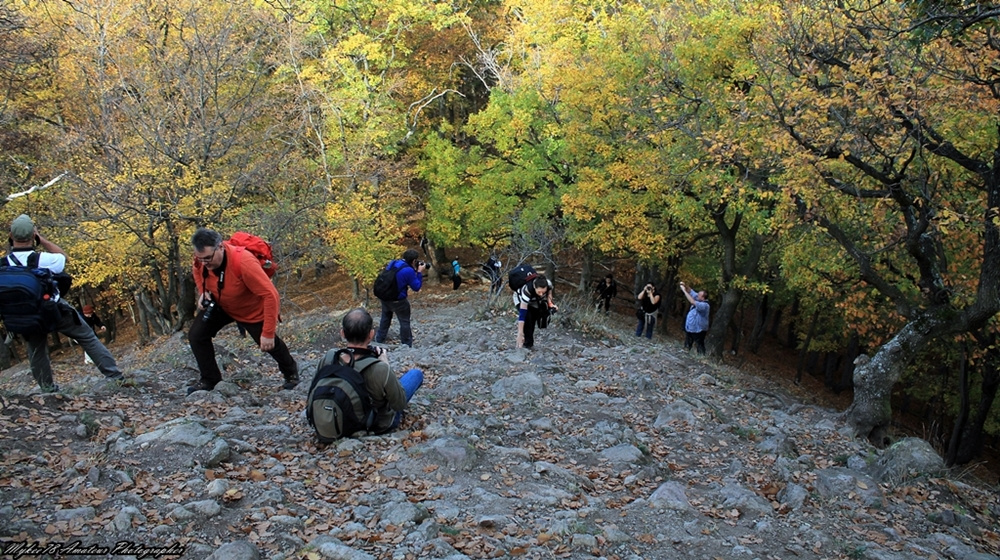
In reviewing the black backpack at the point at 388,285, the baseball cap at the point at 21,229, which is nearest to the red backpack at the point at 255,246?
the baseball cap at the point at 21,229

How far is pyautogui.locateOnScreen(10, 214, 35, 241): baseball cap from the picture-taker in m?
6.39

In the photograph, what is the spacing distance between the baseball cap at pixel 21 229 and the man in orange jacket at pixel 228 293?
5.28 ft

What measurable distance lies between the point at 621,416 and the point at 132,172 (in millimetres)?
12615

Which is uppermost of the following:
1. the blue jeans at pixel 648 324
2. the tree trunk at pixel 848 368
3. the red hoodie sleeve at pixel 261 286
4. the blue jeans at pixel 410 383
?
the red hoodie sleeve at pixel 261 286

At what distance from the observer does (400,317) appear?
36.4 feet

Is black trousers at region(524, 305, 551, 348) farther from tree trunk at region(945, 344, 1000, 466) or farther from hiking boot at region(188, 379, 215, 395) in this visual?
tree trunk at region(945, 344, 1000, 466)

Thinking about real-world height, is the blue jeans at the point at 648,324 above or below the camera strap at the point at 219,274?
below

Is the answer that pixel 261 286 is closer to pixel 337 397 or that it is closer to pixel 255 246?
pixel 255 246

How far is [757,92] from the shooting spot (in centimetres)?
1435

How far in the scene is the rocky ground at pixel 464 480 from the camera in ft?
14.1

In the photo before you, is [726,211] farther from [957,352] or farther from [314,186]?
[314,186]

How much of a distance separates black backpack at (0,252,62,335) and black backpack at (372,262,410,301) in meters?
4.78

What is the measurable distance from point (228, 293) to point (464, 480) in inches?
122

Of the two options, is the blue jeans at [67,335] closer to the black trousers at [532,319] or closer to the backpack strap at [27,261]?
the backpack strap at [27,261]
